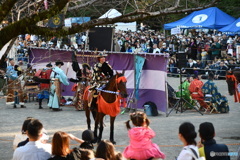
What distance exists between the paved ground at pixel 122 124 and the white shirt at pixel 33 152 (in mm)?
4999

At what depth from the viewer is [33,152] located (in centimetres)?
734

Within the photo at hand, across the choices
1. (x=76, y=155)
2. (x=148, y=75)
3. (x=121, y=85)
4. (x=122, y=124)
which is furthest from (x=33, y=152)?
(x=148, y=75)

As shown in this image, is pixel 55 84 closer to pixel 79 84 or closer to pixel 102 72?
pixel 79 84

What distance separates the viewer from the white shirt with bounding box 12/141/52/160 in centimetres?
733

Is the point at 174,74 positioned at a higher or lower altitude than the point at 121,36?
lower

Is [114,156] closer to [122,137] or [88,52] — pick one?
[122,137]

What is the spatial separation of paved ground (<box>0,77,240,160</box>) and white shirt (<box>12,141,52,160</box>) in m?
5.00

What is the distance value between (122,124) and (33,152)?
991 cm

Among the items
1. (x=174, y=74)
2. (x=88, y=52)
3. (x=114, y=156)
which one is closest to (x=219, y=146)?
(x=114, y=156)

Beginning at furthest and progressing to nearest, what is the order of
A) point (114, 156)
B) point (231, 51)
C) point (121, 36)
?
point (121, 36) < point (231, 51) < point (114, 156)

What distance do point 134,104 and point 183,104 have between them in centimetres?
181

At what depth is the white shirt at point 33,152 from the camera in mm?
7328

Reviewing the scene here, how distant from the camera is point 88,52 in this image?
2167 centimetres

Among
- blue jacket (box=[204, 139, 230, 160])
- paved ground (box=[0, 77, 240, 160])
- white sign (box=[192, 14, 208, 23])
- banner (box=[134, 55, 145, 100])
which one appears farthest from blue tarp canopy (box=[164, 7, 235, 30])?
blue jacket (box=[204, 139, 230, 160])
